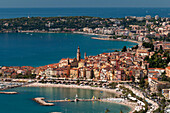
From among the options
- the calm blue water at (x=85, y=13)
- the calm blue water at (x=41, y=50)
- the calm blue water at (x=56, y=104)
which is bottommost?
the calm blue water at (x=56, y=104)

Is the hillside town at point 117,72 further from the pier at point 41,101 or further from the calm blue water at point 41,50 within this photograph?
the calm blue water at point 41,50

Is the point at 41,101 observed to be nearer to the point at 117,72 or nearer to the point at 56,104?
the point at 56,104

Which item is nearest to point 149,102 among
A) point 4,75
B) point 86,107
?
point 86,107

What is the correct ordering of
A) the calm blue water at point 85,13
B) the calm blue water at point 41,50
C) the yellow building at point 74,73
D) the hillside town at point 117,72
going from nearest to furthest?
the hillside town at point 117,72, the yellow building at point 74,73, the calm blue water at point 41,50, the calm blue water at point 85,13

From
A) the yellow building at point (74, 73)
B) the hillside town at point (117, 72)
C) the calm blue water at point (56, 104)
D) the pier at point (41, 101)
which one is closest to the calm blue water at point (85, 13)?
the hillside town at point (117, 72)

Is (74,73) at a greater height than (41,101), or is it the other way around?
(74,73)

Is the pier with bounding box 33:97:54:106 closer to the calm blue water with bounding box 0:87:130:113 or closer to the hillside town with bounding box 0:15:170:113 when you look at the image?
the calm blue water with bounding box 0:87:130:113

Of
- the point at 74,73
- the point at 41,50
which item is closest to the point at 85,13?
the point at 41,50

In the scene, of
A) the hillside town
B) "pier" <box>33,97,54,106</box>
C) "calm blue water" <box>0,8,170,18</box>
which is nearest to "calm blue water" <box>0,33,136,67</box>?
the hillside town
